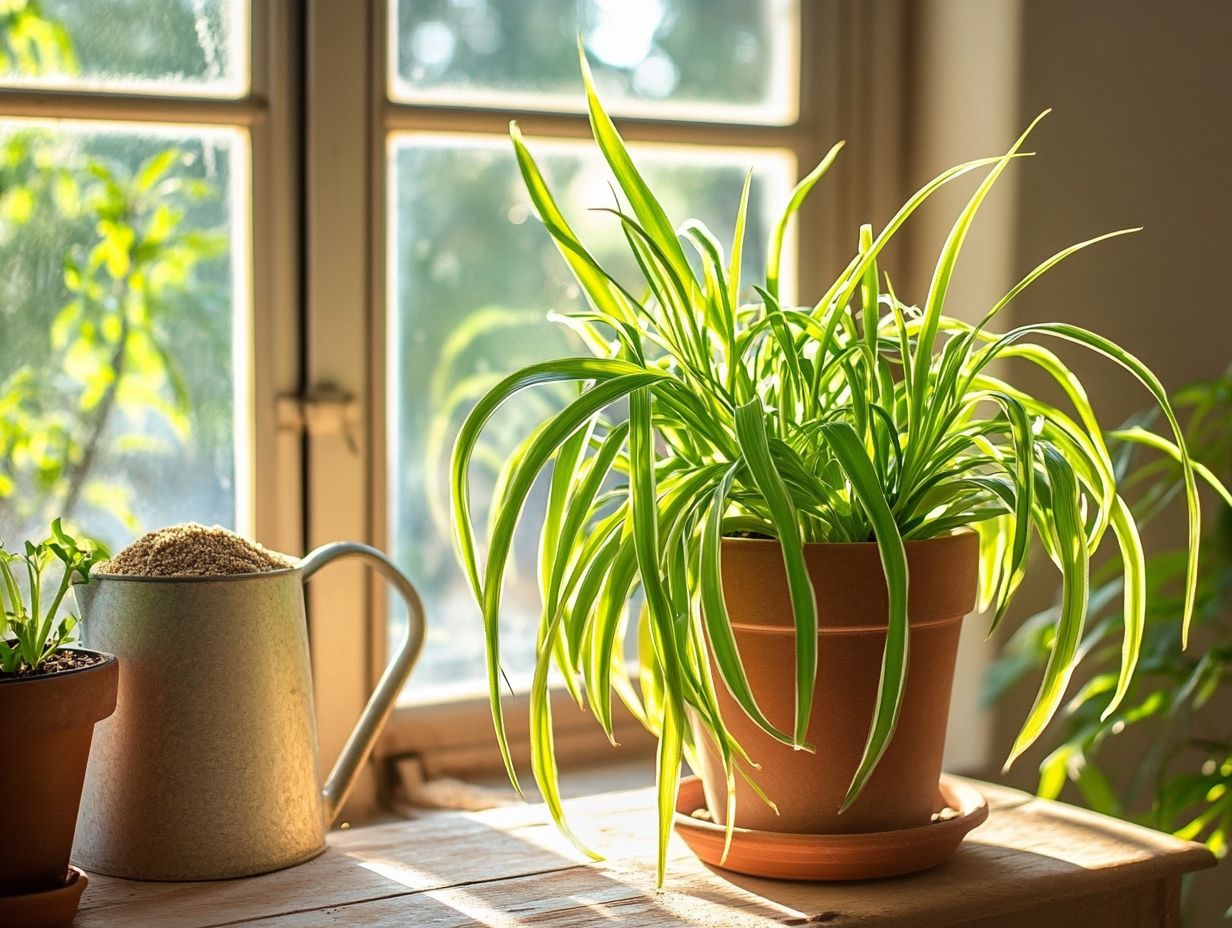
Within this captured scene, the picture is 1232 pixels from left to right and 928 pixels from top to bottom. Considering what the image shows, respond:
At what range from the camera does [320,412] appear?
1.37 meters

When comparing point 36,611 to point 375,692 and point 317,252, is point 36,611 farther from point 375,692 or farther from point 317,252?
point 317,252

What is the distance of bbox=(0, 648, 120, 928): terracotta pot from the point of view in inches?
30.4

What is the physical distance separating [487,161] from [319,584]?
0.49 meters

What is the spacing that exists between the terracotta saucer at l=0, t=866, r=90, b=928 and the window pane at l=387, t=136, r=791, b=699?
2.18 ft

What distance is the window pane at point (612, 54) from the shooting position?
4.68ft

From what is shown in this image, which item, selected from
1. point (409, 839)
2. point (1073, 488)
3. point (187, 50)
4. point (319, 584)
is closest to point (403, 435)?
point (319, 584)

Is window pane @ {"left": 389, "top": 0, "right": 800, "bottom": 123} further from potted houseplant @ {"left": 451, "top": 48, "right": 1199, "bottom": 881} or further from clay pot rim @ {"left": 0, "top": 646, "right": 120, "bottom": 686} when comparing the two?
clay pot rim @ {"left": 0, "top": 646, "right": 120, "bottom": 686}

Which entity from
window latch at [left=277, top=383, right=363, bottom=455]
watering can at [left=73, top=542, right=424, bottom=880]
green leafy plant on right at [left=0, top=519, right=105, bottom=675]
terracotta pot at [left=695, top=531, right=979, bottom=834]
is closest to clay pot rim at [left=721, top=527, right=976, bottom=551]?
terracotta pot at [left=695, top=531, right=979, bottom=834]

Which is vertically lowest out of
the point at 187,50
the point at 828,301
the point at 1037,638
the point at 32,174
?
the point at 1037,638

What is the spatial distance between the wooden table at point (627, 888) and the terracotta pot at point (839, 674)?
0.18 feet

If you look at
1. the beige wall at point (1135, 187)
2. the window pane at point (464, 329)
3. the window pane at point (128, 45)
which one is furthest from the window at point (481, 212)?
the beige wall at point (1135, 187)

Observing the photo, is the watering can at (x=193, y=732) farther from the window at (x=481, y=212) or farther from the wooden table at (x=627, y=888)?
the window at (x=481, y=212)

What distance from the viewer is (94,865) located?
889 mm

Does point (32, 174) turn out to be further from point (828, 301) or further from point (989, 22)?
point (989, 22)
